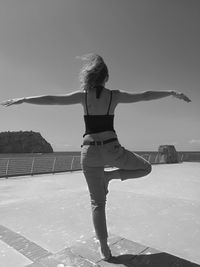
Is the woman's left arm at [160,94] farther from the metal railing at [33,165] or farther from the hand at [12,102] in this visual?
the metal railing at [33,165]

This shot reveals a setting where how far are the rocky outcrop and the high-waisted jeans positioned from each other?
295 ft

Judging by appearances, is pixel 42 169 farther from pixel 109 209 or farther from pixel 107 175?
pixel 107 175

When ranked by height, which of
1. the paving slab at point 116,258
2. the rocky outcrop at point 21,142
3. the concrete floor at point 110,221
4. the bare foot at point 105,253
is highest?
the bare foot at point 105,253

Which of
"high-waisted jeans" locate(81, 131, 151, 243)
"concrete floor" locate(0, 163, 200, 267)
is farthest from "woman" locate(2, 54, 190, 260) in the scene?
"concrete floor" locate(0, 163, 200, 267)

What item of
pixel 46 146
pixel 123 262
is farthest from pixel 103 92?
pixel 46 146

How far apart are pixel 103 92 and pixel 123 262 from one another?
1.59 m

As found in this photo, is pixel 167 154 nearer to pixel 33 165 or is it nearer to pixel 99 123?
pixel 33 165

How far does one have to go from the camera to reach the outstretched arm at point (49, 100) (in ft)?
6.95

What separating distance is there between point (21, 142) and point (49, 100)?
9317 cm

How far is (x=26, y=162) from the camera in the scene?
38.1ft

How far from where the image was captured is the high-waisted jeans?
2195 millimetres

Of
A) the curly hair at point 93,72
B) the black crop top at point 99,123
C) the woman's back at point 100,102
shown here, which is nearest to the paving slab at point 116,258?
the black crop top at point 99,123

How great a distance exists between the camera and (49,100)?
2127 millimetres

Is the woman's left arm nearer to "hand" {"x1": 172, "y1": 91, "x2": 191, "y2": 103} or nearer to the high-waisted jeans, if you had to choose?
"hand" {"x1": 172, "y1": 91, "x2": 191, "y2": 103}
